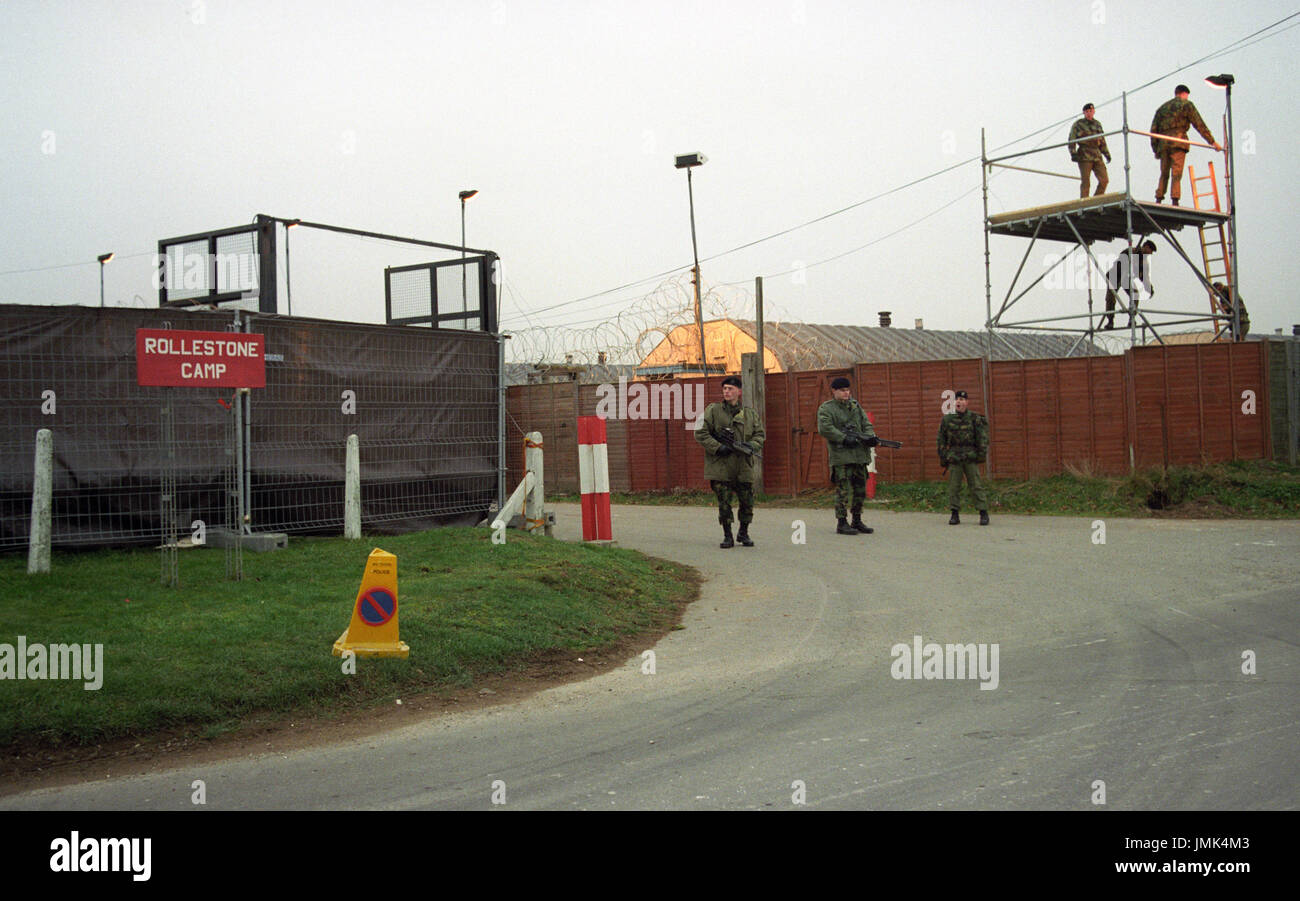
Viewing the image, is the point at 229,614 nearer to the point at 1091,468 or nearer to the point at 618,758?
the point at 618,758

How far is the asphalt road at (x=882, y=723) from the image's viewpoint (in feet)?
15.2

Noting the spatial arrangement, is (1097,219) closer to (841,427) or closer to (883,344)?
(841,427)

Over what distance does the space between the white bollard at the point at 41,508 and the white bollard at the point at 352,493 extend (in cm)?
325

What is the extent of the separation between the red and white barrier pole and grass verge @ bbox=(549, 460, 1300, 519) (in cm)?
713

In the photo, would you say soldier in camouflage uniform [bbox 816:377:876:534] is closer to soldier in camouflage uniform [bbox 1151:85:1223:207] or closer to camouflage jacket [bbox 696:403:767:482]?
camouflage jacket [bbox 696:403:767:482]

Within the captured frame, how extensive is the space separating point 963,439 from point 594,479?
6.06 meters

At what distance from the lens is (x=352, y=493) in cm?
1151

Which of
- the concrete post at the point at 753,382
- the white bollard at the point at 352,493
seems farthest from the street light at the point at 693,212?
the white bollard at the point at 352,493

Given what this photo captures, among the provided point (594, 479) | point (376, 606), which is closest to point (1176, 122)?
point (594, 479)

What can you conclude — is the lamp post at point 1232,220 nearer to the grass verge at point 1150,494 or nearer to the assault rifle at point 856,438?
the grass verge at point 1150,494

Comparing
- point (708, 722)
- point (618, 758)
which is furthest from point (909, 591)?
point (618, 758)

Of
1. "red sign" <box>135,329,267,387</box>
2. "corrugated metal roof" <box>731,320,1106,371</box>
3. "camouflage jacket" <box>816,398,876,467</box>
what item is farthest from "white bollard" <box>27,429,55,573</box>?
"corrugated metal roof" <box>731,320,1106,371</box>

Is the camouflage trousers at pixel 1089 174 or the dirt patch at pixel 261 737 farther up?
the camouflage trousers at pixel 1089 174

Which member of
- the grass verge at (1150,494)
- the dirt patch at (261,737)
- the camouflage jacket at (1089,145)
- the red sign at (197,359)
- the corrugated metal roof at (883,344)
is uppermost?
the camouflage jacket at (1089,145)
